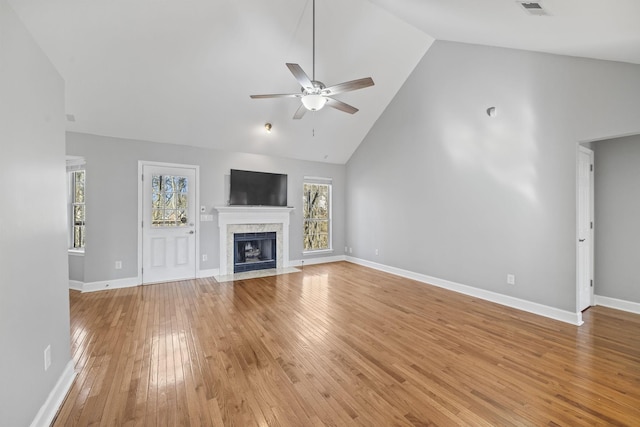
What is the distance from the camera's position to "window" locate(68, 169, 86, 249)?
15.5 feet

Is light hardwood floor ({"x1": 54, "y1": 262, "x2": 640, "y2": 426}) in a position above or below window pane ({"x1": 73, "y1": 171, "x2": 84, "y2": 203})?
below

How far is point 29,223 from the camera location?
1.62 meters

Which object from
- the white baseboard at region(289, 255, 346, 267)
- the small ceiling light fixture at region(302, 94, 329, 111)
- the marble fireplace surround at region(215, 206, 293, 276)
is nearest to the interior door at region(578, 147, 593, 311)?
the small ceiling light fixture at region(302, 94, 329, 111)

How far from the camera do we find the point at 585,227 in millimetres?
3504

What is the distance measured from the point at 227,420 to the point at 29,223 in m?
1.75

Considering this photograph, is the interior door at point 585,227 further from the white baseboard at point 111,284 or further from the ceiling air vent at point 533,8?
the white baseboard at point 111,284

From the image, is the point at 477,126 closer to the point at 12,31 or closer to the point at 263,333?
the point at 263,333

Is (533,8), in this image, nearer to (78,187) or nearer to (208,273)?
(208,273)

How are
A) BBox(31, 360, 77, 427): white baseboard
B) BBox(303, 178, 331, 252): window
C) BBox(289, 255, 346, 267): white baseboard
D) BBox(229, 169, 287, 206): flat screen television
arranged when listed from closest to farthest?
BBox(31, 360, 77, 427): white baseboard < BBox(229, 169, 287, 206): flat screen television < BBox(289, 255, 346, 267): white baseboard < BBox(303, 178, 331, 252): window

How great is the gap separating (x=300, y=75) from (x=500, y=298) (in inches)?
158

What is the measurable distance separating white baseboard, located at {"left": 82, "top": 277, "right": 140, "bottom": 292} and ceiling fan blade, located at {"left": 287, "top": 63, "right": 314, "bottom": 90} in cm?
440

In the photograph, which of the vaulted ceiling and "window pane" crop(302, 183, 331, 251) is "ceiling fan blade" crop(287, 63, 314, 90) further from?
"window pane" crop(302, 183, 331, 251)

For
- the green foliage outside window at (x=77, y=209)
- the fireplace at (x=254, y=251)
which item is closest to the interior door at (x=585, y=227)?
the fireplace at (x=254, y=251)

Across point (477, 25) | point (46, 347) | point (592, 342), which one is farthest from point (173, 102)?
point (592, 342)
